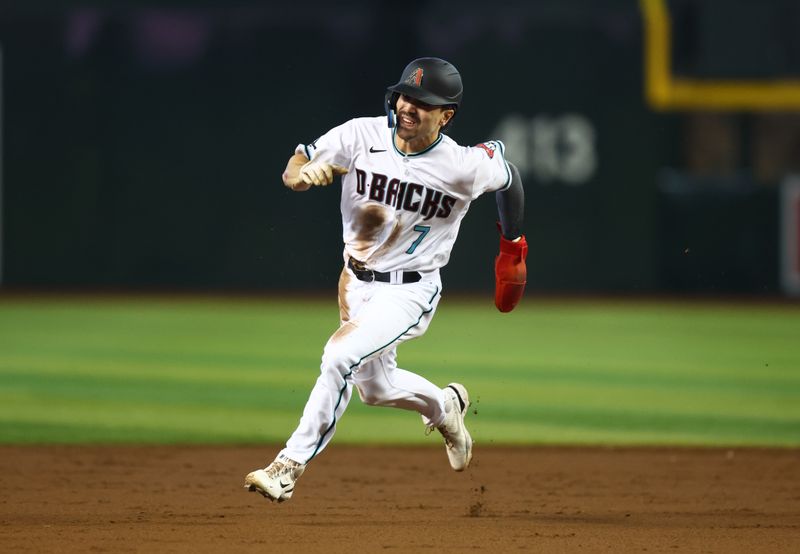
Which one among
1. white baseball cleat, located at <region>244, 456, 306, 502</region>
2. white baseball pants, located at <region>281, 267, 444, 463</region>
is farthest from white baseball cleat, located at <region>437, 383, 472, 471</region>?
white baseball cleat, located at <region>244, 456, 306, 502</region>

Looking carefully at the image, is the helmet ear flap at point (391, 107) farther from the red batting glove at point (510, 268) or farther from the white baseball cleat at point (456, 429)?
the white baseball cleat at point (456, 429)

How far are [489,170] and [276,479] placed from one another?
1522 mm

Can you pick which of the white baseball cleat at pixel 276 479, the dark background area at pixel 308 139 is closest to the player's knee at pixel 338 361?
the white baseball cleat at pixel 276 479

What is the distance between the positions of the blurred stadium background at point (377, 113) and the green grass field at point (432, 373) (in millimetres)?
1508

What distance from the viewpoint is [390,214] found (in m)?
5.64

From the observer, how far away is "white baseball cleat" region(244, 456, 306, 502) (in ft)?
17.1

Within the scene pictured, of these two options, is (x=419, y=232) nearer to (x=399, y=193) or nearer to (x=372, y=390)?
(x=399, y=193)

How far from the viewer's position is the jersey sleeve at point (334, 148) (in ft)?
18.4

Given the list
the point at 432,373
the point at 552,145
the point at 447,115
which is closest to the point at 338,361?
the point at 447,115

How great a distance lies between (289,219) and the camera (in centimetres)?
1919

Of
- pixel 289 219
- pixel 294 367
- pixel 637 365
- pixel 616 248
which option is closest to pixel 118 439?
pixel 294 367

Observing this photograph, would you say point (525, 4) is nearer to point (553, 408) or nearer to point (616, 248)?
point (616, 248)

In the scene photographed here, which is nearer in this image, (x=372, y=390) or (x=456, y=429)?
(x=372, y=390)

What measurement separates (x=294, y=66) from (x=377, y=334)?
48.2ft
